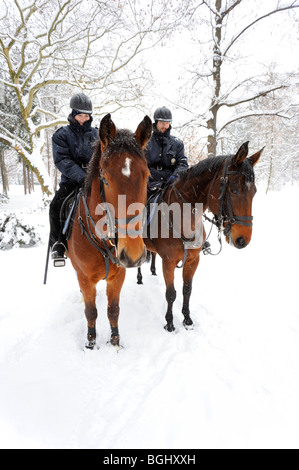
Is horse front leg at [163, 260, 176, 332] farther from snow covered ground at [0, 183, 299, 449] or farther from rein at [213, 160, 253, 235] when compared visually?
rein at [213, 160, 253, 235]

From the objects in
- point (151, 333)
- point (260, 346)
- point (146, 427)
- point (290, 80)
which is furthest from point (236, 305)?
point (290, 80)

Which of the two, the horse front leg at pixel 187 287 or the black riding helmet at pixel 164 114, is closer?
the horse front leg at pixel 187 287

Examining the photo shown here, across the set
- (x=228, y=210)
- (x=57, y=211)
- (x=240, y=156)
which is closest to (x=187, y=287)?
(x=228, y=210)

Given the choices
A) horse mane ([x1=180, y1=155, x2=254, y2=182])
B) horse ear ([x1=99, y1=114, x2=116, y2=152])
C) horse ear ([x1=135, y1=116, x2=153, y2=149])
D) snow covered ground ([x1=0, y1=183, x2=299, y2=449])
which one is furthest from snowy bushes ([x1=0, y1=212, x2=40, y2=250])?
horse ear ([x1=135, y1=116, x2=153, y2=149])

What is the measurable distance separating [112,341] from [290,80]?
1064 centimetres

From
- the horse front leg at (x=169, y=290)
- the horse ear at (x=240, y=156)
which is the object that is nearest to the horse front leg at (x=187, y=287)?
the horse front leg at (x=169, y=290)

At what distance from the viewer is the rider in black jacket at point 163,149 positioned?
407cm

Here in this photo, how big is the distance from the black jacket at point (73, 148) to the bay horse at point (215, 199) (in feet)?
4.57

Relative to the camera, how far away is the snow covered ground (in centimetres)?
199

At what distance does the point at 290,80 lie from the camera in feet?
27.0

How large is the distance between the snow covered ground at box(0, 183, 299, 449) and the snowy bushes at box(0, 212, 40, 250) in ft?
8.45

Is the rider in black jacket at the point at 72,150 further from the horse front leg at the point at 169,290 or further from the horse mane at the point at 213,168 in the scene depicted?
the horse front leg at the point at 169,290

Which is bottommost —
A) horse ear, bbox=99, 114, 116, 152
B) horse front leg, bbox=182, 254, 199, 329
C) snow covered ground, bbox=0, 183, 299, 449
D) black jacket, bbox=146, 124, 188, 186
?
snow covered ground, bbox=0, 183, 299, 449
